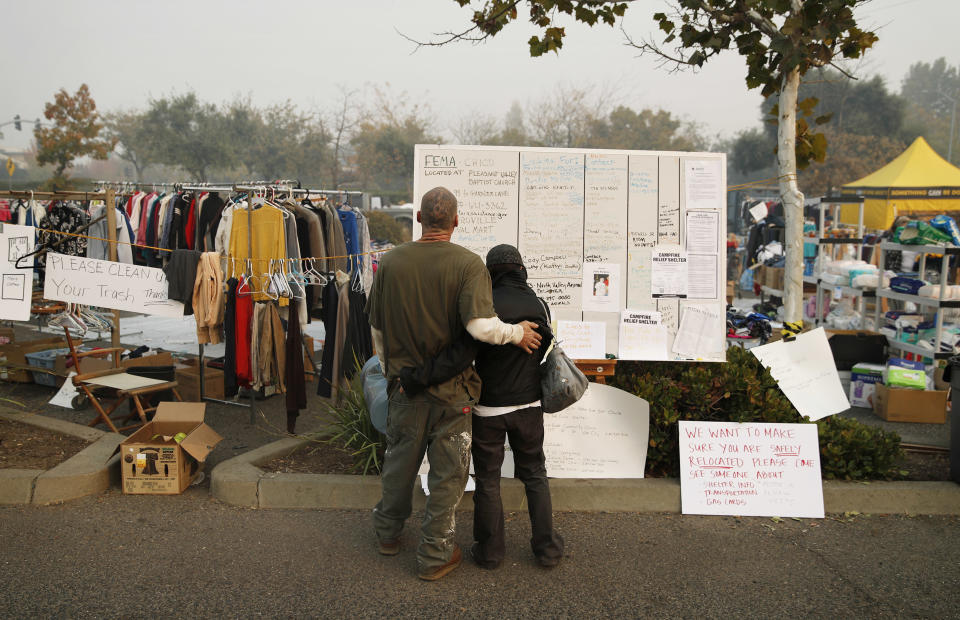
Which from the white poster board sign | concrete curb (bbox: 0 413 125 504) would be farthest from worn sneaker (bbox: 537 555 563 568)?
the white poster board sign

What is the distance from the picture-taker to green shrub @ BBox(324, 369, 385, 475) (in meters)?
4.99

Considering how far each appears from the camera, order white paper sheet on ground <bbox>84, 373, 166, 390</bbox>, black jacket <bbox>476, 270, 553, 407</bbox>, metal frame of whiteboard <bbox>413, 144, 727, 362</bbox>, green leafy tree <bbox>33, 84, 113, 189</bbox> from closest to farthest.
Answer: black jacket <bbox>476, 270, 553, 407</bbox> < metal frame of whiteboard <bbox>413, 144, 727, 362</bbox> < white paper sheet on ground <bbox>84, 373, 166, 390</bbox> < green leafy tree <bbox>33, 84, 113, 189</bbox>

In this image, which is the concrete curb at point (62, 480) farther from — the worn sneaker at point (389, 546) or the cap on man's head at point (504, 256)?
the cap on man's head at point (504, 256)

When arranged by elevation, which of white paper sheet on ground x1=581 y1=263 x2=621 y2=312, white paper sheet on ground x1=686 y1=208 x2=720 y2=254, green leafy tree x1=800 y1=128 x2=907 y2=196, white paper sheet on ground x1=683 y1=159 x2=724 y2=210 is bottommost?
white paper sheet on ground x1=581 y1=263 x2=621 y2=312

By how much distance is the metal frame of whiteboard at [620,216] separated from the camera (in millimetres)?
5020

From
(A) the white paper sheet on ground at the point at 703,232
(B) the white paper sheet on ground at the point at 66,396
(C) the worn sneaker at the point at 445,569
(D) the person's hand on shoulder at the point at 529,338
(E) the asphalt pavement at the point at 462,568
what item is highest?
(A) the white paper sheet on ground at the point at 703,232

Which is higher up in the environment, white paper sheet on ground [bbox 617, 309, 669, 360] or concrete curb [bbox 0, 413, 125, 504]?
white paper sheet on ground [bbox 617, 309, 669, 360]

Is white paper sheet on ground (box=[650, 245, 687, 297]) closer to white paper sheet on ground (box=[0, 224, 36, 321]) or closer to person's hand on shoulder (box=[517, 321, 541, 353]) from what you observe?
person's hand on shoulder (box=[517, 321, 541, 353])

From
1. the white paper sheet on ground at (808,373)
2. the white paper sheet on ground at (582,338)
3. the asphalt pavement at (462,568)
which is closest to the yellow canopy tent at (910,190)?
the white paper sheet on ground at (808,373)

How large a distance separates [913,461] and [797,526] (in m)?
1.74

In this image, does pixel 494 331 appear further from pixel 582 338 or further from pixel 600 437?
pixel 600 437

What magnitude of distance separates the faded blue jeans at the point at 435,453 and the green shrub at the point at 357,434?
114 cm

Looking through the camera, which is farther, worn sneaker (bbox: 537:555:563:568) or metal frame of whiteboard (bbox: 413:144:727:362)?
metal frame of whiteboard (bbox: 413:144:727:362)

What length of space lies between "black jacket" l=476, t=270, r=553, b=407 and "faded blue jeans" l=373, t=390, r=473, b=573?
17cm
